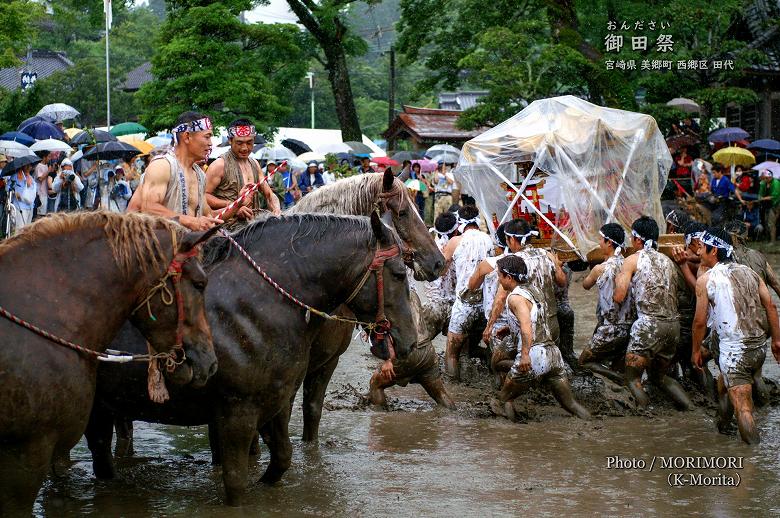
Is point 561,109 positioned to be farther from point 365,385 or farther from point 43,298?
point 43,298

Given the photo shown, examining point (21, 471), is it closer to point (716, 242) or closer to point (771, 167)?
point (716, 242)

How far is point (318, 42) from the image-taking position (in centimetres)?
3130

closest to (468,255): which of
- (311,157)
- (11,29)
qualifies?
(11,29)

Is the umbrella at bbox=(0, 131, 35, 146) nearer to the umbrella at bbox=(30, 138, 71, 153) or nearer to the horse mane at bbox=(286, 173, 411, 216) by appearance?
the umbrella at bbox=(30, 138, 71, 153)

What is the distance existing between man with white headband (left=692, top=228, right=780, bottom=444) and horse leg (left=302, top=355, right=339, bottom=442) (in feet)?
10.6

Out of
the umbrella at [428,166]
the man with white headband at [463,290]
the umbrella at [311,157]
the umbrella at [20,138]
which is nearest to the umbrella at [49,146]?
the umbrella at [20,138]

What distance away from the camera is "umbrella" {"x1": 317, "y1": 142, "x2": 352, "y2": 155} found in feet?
96.3

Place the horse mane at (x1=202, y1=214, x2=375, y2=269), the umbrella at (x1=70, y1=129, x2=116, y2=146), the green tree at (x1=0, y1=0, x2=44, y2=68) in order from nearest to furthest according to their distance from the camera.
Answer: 1. the horse mane at (x1=202, y1=214, x2=375, y2=269)
2. the green tree at (x1=0, y1=0, x2=44, y2=68)
3. the umbrella at (x1=70, y1=129, x2=116, y2=146)

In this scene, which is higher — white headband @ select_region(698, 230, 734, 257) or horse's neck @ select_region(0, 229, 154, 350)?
horse's neck @ select_region(0, 229, 154, 350)

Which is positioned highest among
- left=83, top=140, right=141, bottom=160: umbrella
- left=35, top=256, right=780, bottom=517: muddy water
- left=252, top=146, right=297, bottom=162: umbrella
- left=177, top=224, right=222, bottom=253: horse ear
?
left=83, top=140, right=141, bottom=160: umbrella

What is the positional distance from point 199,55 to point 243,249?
19359 mm

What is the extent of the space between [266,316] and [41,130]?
17.2 metres

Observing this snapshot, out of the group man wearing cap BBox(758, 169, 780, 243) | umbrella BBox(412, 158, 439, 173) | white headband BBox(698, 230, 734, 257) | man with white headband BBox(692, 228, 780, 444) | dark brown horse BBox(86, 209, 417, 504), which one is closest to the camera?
dark brown horse BBox(86, 209, 417, 504)

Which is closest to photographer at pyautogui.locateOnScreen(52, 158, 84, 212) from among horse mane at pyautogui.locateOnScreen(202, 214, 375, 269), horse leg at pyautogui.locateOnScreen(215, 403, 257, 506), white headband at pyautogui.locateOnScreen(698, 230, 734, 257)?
horse mane at pyautogui.locateOnScreen(202, 214, 375, 269)
